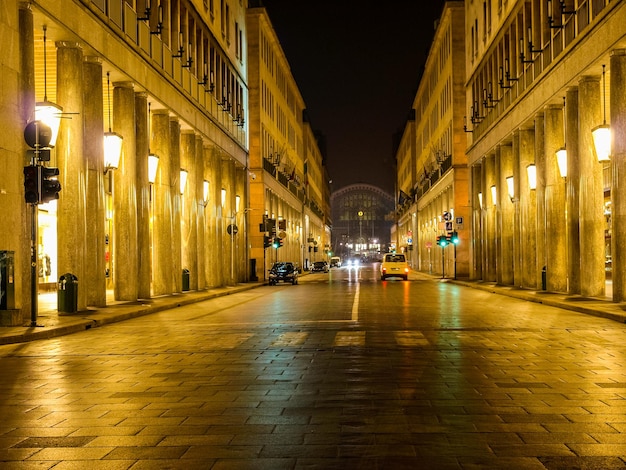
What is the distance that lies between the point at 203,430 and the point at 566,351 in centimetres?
765

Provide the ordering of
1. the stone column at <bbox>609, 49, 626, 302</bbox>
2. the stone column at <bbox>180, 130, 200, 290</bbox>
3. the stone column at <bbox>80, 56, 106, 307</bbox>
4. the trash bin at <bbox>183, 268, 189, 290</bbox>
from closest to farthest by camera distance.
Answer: the stone column at <bbox>609, 49, 626, 302</bbox>
the stone column at <bbox>80, 56, 106, 307</bbox>
the trash bin at <bbox>183, 268, 189, 290</bbox>
the stone column at <bbox>180, 130, 200, 290</bbox>

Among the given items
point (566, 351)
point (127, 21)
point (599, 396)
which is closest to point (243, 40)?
point (127, 21)

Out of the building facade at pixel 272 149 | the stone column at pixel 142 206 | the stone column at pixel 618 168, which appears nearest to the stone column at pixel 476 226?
the building facade at pixel 272 149

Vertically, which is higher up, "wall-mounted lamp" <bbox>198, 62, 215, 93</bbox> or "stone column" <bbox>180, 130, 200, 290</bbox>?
"wall-mounted lamp" <bbox>198, 62, 215, 93</bbox>

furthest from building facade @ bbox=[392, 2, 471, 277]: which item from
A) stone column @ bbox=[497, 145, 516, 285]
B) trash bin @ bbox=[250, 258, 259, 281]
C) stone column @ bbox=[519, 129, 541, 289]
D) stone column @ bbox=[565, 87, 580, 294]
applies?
stone column @ bbox=[565, 87, 580, 294]

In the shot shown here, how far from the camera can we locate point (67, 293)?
1969cm

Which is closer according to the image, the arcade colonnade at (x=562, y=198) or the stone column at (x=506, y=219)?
the arcade colonnade at (x=562, y=198)

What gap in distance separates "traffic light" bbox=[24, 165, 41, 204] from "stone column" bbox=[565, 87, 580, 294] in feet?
59.7

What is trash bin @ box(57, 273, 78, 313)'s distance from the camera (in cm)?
1964

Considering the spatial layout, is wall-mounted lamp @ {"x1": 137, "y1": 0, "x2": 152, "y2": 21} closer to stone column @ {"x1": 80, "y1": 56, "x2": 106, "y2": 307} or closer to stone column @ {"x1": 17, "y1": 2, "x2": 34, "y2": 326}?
stone column @ {"x1": 80, "y1": 56, "x2": 106, "y2": 307}

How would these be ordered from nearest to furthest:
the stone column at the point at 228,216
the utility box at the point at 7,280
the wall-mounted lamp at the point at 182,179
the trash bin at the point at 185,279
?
the utility box at the point at 7,280 → the wall-mounted lamp at the point at 182,179 → the trash bin at the point at 185,279 → the stone column at the point at 228,216

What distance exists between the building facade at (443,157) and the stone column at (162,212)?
77.1 ft

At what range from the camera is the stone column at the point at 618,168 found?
69.7 ft

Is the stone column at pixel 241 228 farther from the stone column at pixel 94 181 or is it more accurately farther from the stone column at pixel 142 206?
the stone column at pixel 94 181
